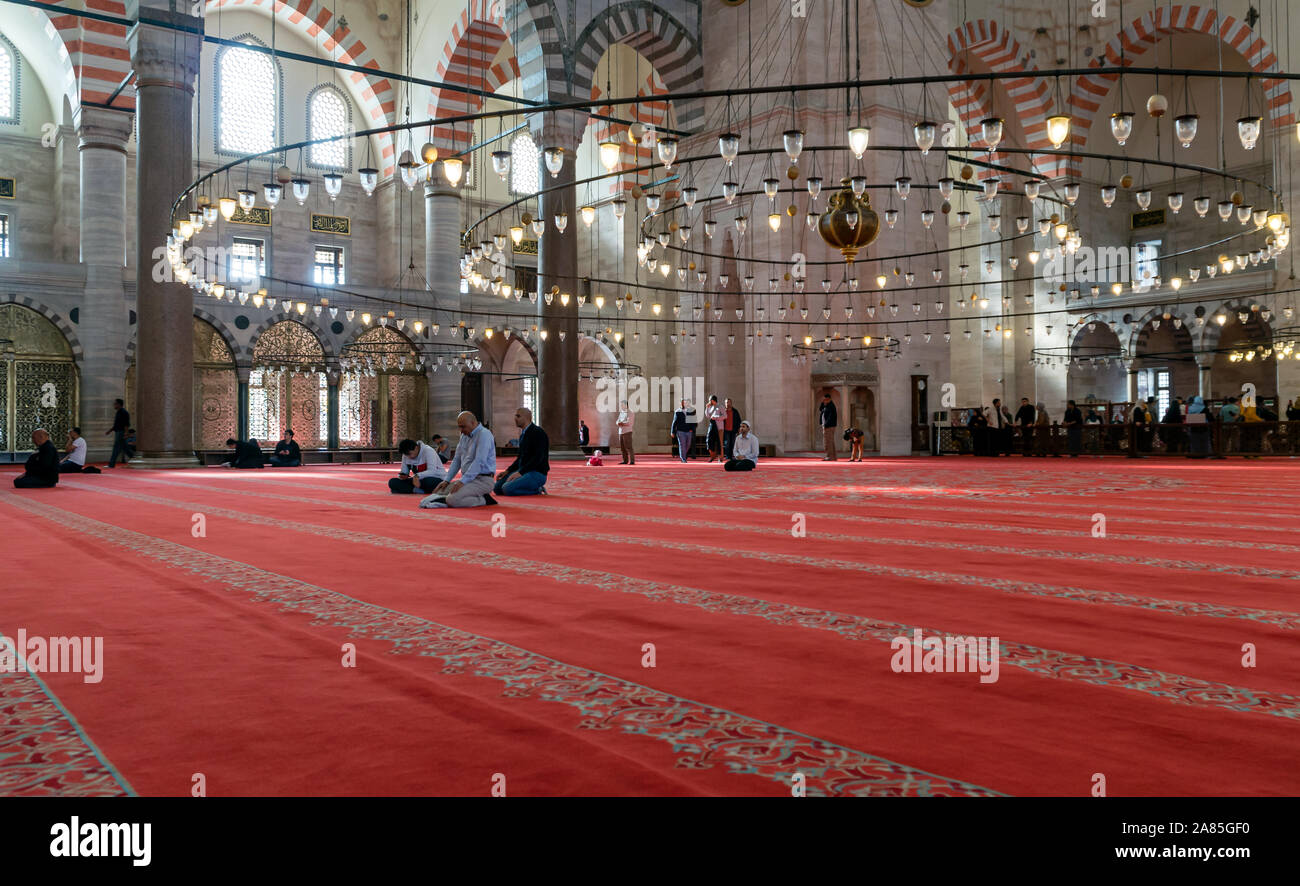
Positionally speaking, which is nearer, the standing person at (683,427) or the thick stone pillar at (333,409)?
the standing person at (683,427)

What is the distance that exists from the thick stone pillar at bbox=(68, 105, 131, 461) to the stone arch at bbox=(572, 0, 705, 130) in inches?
276

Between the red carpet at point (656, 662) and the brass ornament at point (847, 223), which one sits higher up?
the brass ornament at point (847, 223)

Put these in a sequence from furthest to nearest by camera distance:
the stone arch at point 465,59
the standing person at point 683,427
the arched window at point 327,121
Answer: the arched window at point 327,121
the stone arch at point 465,59
the standing person at point 683,427

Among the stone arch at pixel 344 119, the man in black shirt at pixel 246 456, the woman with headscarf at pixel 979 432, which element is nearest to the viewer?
the man in black shirt at pixel 246 456

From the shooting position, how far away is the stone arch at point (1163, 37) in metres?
15.4

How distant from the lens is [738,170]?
1556 centimetres

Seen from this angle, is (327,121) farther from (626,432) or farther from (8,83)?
(626,432)

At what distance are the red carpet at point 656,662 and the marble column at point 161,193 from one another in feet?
22.1

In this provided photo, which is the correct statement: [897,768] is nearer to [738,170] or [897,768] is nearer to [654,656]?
[654,656]

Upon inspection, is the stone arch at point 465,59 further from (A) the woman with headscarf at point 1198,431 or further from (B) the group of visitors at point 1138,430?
(A) the woman with headscarf at point 1198,431

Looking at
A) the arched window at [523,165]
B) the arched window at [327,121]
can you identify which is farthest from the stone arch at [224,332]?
the arched window at [523,165]
